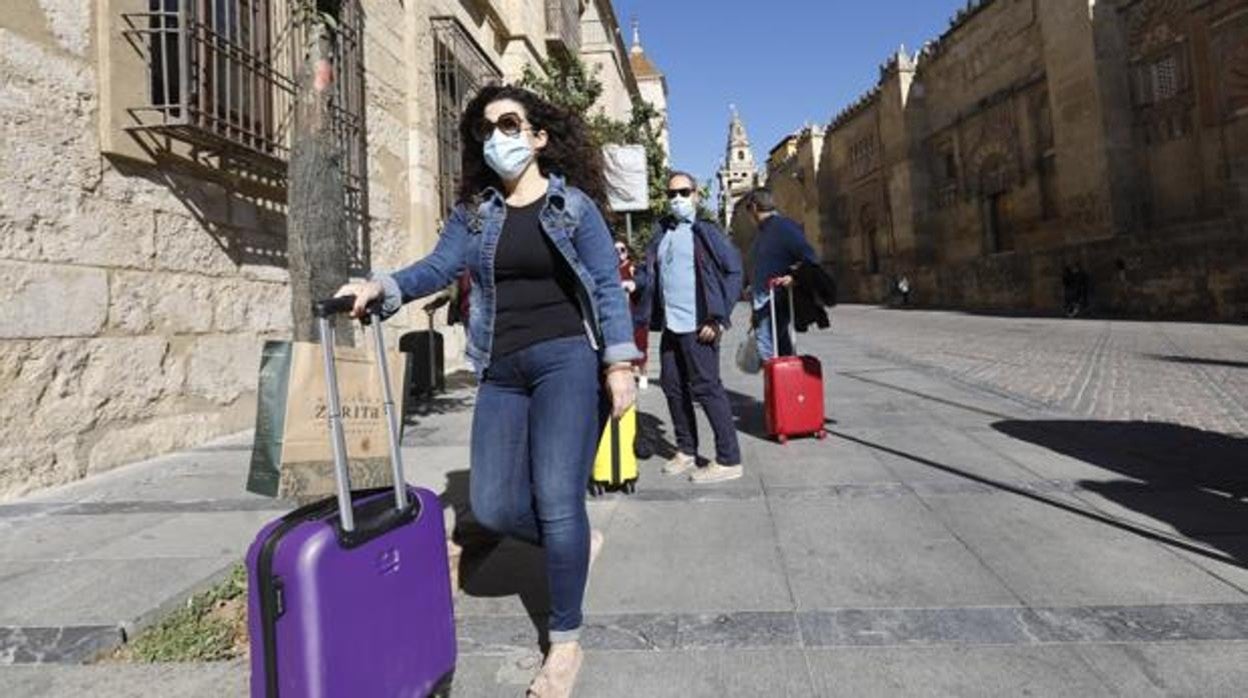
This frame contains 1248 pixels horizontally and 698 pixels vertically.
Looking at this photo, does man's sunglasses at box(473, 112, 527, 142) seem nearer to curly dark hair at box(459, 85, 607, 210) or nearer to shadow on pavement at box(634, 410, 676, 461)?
curly dark hair at box(459, 85, 607, 210)

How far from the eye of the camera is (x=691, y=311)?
16.6 ft

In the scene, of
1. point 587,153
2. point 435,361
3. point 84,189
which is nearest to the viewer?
point 587,153

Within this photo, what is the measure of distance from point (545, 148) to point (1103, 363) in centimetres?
1061

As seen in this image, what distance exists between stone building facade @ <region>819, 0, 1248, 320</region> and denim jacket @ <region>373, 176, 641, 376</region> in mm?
20642

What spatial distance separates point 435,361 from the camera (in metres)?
9.25

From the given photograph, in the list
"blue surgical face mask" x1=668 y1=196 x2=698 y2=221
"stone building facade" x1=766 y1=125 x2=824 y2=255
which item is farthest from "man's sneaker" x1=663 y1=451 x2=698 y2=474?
"stone building facade" x1=766 y1=125 x2=824 y2=255

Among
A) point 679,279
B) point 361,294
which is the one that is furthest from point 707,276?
point 361,294

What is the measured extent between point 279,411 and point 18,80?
4.16m

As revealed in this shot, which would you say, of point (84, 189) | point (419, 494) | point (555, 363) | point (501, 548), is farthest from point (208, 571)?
point (84, 189)

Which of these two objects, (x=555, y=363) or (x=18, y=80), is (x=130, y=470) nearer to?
(x=18, y=80)

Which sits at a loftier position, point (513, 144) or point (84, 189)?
point (84, 189)

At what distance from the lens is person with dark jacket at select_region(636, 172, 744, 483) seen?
16.4ft

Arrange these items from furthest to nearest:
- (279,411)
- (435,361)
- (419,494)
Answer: (435,361)
(279,411)
(419,494)

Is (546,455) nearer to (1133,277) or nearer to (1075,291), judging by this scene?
(1133,277)
